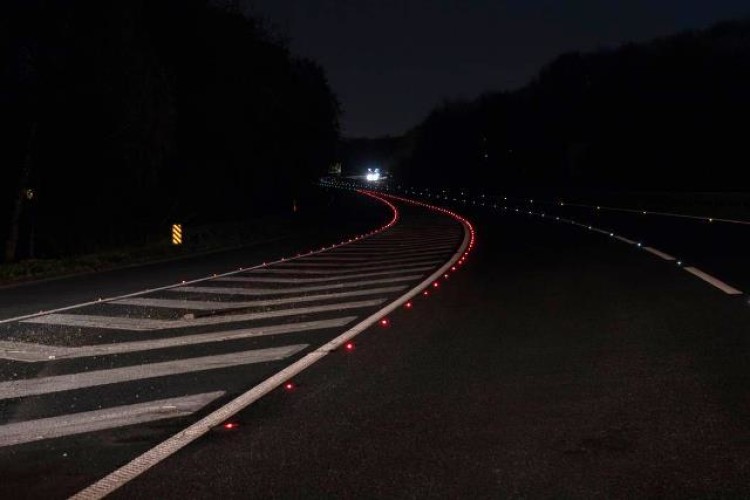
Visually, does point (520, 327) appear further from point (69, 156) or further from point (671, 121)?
point (671, 121)

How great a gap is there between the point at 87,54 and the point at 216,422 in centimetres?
2181

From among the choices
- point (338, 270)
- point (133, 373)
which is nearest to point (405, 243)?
point (338, 270)

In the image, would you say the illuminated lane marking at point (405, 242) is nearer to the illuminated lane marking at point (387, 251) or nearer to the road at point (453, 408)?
the illuminated lane marking at point (387, 251)

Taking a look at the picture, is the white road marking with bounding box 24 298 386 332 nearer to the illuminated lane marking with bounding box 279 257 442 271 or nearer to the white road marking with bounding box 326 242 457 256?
the illuminated lane marking with bounding box 279 257 442 271

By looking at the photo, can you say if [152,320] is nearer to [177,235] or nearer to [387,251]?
[387,251]

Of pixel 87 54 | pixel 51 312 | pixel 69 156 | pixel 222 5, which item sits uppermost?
pixel 222 5

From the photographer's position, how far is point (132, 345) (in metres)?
10.7

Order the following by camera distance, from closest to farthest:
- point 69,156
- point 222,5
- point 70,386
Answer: point 70,386, point 69,156, point 222,5

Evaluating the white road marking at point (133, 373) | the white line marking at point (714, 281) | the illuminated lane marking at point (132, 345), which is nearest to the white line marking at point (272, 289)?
the illuminated lane marking at point (132, 345)

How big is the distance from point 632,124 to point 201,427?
253ft

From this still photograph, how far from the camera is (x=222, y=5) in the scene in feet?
124

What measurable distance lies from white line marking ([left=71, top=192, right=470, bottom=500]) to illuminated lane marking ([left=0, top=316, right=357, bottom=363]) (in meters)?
0.84

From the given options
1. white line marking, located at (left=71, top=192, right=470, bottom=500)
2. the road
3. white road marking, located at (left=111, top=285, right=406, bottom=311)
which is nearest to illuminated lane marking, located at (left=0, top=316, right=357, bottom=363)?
the road

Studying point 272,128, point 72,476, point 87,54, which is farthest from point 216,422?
point 272,128
